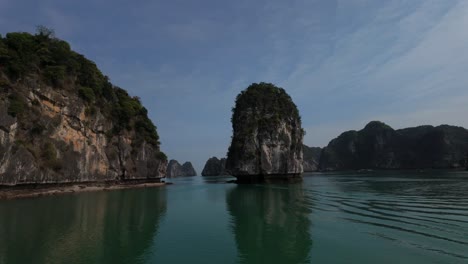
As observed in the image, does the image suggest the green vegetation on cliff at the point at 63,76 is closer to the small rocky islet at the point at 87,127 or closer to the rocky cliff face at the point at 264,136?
the small rocky islet at the point at 87,127

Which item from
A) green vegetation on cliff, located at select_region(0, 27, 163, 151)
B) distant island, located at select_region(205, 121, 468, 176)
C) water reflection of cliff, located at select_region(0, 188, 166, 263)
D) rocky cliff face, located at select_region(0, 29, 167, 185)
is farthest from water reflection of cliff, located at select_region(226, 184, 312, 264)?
distant island, located at select_region(205, 121, 468, 176)

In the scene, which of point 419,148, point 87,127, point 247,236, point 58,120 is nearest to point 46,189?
point 58,120

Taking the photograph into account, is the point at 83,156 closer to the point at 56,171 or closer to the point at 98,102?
the point at 56,171

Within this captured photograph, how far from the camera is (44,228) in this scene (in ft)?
58.3

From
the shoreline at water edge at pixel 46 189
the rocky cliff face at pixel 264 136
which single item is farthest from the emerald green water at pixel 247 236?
the rocky cliff face at pixel 264 136

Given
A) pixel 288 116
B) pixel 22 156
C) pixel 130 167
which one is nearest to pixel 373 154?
pixel 288 116

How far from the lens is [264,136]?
238ft

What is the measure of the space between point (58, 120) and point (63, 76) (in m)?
7.05

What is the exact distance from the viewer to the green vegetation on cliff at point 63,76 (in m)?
40.0

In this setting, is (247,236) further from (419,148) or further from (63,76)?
(419,148)

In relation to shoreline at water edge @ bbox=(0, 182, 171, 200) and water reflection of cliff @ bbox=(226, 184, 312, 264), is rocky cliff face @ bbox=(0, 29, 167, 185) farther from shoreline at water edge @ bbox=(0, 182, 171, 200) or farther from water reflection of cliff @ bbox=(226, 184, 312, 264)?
water reflection of cliff @ bbox=(226, 184, 312, 264)

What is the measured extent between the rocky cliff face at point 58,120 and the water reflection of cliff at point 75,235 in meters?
16.3

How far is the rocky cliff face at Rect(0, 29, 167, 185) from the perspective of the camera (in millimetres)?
37906

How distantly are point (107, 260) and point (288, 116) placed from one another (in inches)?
2817
